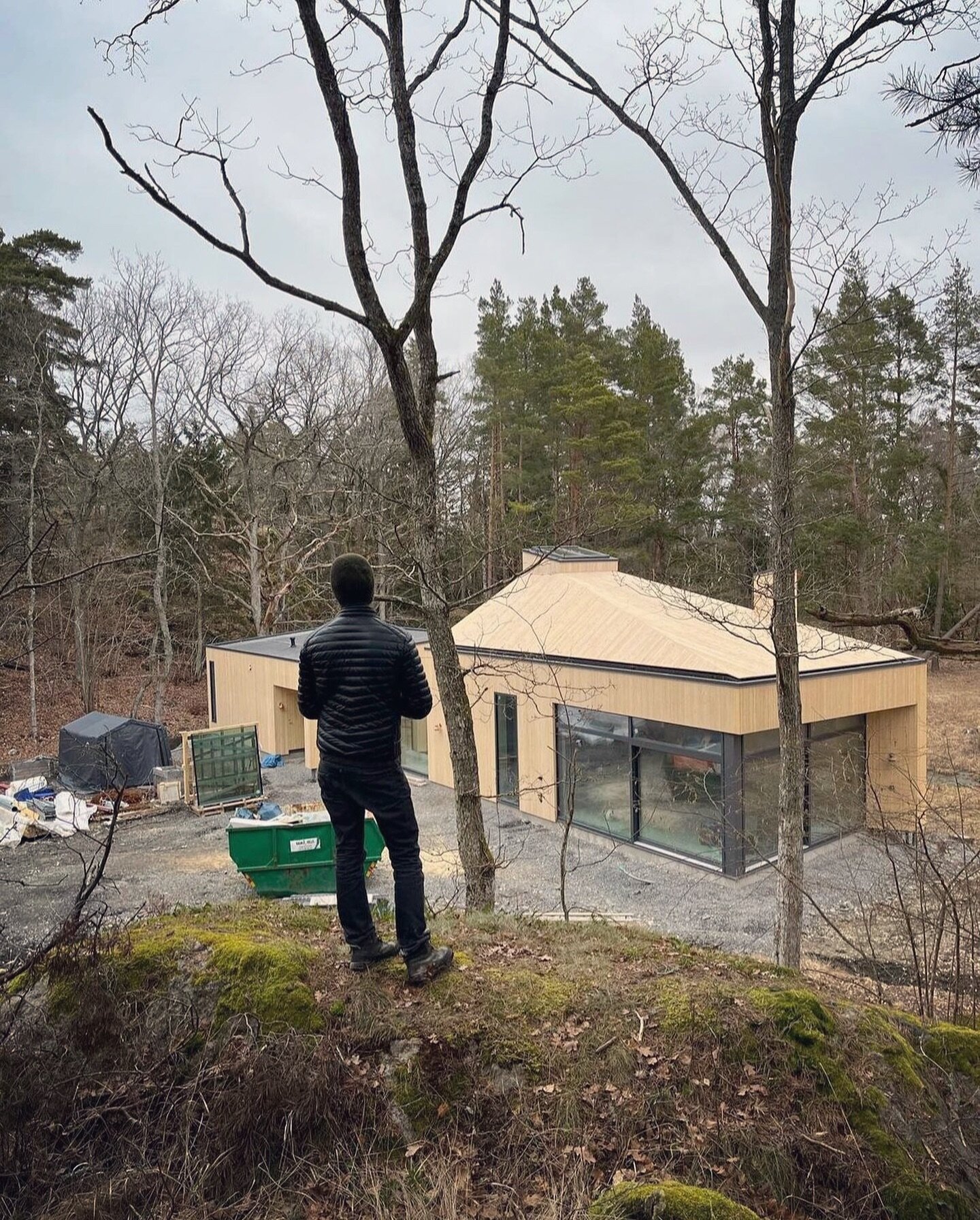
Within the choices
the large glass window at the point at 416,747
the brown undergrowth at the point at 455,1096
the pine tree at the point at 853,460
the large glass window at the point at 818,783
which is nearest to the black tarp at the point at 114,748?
the large glass window at the point at 416,747

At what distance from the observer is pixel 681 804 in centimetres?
1162

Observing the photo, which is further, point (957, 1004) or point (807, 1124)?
point (957, 1004)

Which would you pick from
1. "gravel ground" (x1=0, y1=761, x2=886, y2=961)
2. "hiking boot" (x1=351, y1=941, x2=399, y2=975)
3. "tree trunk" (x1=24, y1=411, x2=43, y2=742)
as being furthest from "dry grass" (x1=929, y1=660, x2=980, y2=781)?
"tree trunk" (x1=24, y1=411, x2=43, y2=742)

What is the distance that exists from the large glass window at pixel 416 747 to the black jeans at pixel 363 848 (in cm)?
1372

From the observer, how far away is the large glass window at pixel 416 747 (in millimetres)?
17078

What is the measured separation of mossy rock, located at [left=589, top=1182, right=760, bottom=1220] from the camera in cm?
212

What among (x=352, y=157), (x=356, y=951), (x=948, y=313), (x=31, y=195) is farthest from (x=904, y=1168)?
(x=948, y=313)

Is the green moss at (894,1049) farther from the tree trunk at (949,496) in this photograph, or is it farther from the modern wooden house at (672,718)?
the tree trunk at (949,496)

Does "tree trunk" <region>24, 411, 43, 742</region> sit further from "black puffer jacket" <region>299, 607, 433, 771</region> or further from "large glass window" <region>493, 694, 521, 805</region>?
"black puffer jacket" <region>299, 607, 433, 771</region>

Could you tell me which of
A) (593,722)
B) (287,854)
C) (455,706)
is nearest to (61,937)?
(455,706)

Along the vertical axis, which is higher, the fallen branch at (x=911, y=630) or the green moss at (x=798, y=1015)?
the fallen branch at (x=911, y=630)

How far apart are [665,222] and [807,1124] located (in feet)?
25.4

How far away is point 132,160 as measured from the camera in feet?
14.4

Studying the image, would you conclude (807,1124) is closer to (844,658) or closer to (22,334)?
(844,658)
